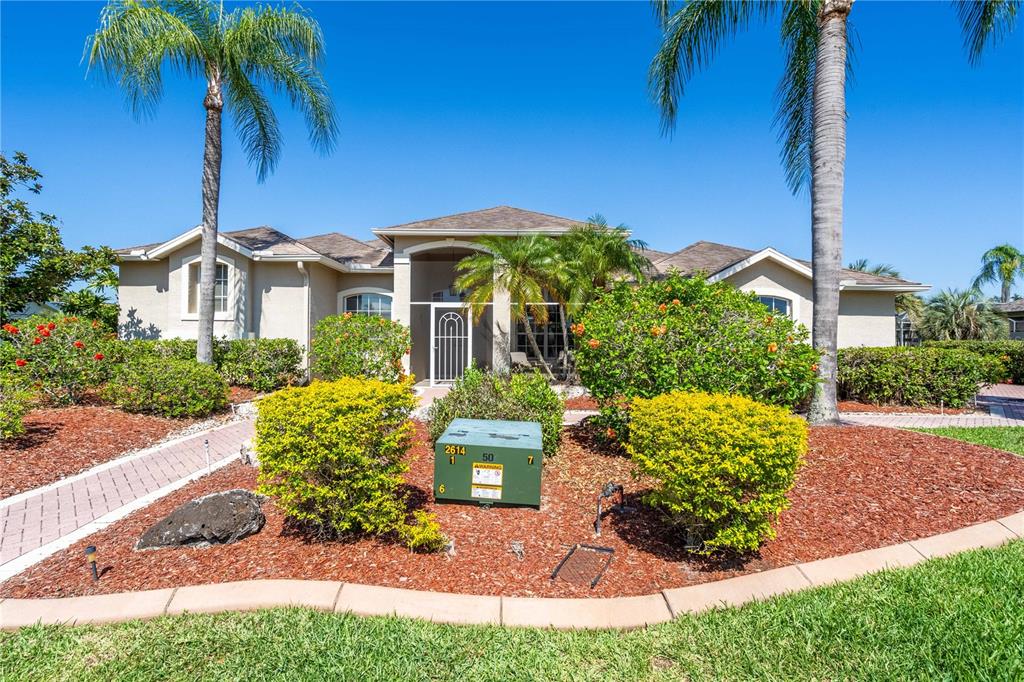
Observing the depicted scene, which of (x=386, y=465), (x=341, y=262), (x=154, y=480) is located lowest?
(x=154, y=480)

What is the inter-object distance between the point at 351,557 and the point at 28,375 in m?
10.0

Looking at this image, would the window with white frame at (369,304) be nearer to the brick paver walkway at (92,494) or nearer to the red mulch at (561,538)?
the brick paver walkway at (92,494)

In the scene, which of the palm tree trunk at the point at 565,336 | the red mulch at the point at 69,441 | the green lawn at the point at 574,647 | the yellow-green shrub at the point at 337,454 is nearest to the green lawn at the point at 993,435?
the green lawn at the point at 574,647

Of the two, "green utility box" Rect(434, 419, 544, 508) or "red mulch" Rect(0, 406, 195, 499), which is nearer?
"green utility box" Rect(434, 419, 544, 508)

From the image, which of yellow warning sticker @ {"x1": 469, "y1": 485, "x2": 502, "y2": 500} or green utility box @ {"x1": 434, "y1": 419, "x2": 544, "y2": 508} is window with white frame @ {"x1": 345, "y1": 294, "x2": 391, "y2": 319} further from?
yellow warning sticker @ {"x1": 469, "y1": 485, "x2": 502, "y2": 500}

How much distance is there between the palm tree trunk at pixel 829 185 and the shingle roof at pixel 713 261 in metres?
6.69

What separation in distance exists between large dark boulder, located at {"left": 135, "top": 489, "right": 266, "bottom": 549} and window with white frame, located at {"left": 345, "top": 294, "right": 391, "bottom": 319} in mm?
13378

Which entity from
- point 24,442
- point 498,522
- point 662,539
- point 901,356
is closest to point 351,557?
point 498,522

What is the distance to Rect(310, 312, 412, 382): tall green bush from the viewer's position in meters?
11.4

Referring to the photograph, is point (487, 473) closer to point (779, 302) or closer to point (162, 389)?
point (162, 389)

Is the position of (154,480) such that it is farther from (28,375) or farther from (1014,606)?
(1014,606)

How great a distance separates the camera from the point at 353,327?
1162 centimetres

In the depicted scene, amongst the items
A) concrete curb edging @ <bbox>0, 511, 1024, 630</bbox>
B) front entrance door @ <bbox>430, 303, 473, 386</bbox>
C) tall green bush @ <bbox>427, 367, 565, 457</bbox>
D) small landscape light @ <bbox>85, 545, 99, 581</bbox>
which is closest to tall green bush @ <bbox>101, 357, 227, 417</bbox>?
tall green bush @ <bbox>427, 367, 565, 457</bbox>

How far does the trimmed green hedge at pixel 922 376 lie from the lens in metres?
11.9
